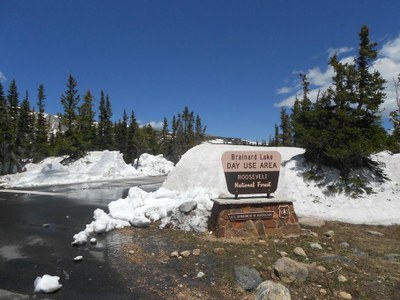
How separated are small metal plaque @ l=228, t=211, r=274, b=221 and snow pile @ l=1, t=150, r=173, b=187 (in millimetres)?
26840

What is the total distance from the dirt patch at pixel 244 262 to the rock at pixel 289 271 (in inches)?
5.9

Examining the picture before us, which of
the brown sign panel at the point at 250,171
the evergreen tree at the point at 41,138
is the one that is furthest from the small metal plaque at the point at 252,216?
the evergreen tree at the point at 41,138

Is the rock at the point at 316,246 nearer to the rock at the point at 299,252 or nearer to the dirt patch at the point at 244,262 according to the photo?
the dirt patch at the point at 244,262

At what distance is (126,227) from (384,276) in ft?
28.0

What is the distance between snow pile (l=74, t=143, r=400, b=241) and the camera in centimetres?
1162

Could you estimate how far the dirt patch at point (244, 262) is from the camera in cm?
623

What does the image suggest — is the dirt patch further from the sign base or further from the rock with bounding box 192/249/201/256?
the sign base

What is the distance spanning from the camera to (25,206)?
1662cm

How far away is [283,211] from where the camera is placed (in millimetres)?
10469

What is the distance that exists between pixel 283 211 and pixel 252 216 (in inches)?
46.3

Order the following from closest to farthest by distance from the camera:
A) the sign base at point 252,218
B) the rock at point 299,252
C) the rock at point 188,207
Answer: the rock at point 299,252
the sign base at point 252,218
the rock at point 188,207

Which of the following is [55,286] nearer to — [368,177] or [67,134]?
[368,177]

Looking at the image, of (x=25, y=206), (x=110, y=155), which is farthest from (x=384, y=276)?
(x=110, y=155)

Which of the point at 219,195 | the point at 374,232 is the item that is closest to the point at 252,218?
the point at 219,195
